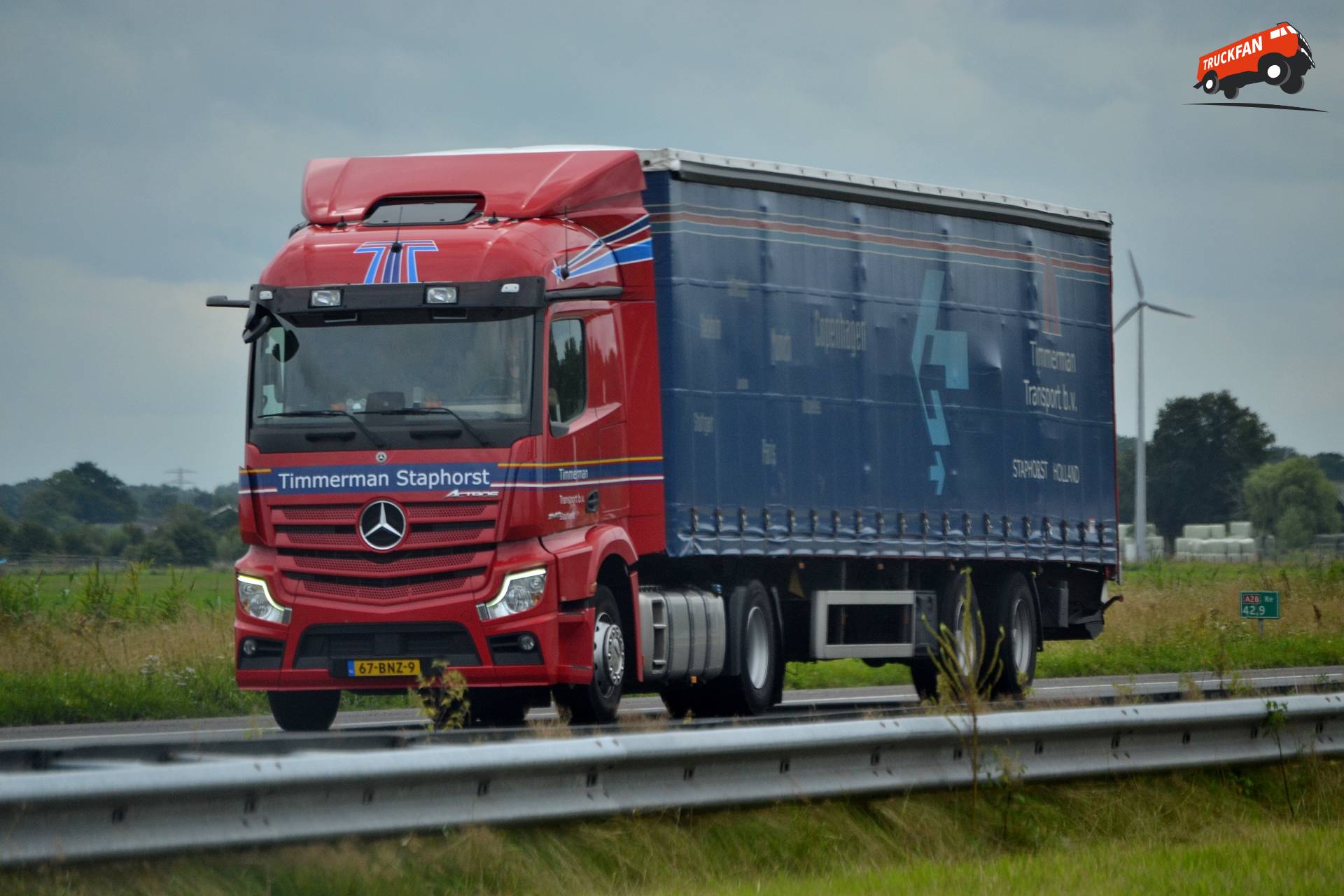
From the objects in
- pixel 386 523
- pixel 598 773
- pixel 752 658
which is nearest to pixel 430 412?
pixel 386 523

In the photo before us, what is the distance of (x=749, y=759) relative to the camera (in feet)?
27.2

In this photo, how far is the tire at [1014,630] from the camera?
19391 millimetres

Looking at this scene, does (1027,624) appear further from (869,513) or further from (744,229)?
(744,229)

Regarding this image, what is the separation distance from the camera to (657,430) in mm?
15547

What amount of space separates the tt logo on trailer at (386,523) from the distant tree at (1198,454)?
129m

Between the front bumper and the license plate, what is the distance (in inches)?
1.2

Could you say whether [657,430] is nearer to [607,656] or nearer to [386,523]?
[607,656]

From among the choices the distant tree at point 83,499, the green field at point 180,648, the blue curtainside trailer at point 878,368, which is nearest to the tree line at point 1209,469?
the distant tree at point 83,499

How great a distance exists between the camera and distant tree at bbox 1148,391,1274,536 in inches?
5364

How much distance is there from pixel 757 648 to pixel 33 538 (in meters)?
32.4

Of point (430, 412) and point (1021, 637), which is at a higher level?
point (430, 412)

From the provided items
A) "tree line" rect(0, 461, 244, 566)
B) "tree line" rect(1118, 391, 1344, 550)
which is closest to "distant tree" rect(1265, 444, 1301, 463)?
"tree line" rect(1118, 391, 1344, 550)

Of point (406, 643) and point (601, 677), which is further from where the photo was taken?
point (601, 677)

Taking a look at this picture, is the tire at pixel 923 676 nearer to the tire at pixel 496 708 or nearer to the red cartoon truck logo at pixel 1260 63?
the tire at pixel 496 708
